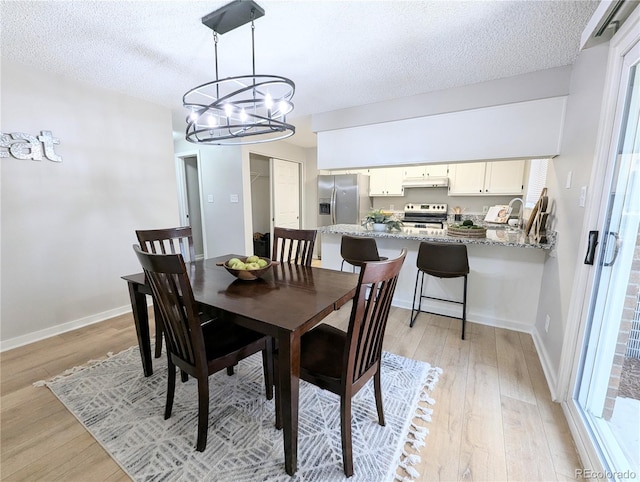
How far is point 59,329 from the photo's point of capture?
257cm

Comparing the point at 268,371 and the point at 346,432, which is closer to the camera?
the point at 346,432

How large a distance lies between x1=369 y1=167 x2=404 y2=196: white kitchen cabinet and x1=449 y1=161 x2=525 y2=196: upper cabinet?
81cm

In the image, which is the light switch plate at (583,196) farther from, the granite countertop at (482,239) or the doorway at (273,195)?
the doorway at (273,195)

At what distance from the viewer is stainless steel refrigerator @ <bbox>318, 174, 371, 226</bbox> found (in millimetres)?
4691

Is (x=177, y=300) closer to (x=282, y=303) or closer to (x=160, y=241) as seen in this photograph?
(x=282, y=303)

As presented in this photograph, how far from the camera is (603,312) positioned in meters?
1.44

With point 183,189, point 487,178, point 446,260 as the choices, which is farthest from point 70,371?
point 487,178

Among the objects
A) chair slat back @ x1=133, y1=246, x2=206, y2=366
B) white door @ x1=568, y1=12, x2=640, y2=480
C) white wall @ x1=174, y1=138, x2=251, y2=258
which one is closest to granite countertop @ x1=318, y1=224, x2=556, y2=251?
white door @ x1=568, y1=12, x2=640, y2=480

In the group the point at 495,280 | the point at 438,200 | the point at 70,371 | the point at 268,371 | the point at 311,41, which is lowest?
the point at 70,371

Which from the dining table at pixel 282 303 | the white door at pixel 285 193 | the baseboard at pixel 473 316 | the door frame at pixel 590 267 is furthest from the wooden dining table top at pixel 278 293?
the white door at pixel 285 193

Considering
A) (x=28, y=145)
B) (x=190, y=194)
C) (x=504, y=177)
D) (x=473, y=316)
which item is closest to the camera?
(x=28, y=145)

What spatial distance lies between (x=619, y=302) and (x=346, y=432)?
4.72 feet

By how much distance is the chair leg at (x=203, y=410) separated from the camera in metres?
1.33

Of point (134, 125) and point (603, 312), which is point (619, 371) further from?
point (134, 125)
